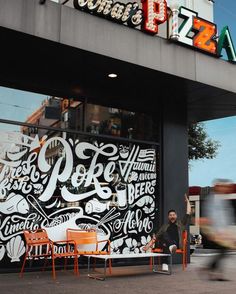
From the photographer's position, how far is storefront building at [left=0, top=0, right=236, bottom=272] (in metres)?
9.47

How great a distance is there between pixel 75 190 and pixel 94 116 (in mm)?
1976

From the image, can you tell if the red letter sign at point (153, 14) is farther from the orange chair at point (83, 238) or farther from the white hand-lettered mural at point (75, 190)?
the orange chair at point (83, 238)

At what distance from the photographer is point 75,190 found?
36.7 feet

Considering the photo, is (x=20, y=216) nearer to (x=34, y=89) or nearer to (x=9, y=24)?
(x=34, y=89)

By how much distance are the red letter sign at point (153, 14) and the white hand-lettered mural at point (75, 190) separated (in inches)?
124

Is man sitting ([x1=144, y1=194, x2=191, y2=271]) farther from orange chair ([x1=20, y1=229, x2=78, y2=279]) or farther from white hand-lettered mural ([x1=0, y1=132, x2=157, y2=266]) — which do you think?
orange chair ([x1=20, y1=229, x2=78, y2=279])

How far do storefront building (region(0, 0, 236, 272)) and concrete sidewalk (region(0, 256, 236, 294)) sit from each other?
1.22 m

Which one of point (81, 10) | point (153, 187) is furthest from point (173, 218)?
point (81, 10)

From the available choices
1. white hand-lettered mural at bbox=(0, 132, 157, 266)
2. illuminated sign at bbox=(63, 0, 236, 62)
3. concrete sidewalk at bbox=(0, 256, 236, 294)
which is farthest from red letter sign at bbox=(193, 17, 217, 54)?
concrete sidewalk at bbox=(0, 256, 236, 294)

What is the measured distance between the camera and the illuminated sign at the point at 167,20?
9.70 m

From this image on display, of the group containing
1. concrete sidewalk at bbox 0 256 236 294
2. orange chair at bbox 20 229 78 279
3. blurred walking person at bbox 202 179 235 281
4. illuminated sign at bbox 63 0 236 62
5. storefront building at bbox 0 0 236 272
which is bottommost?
concrete sidewalk at bbox 0 256 236 294

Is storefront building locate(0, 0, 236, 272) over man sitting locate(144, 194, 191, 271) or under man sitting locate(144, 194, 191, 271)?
over

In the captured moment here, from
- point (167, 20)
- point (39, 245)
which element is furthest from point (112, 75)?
point (39, 245)

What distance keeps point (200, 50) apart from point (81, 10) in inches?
135
